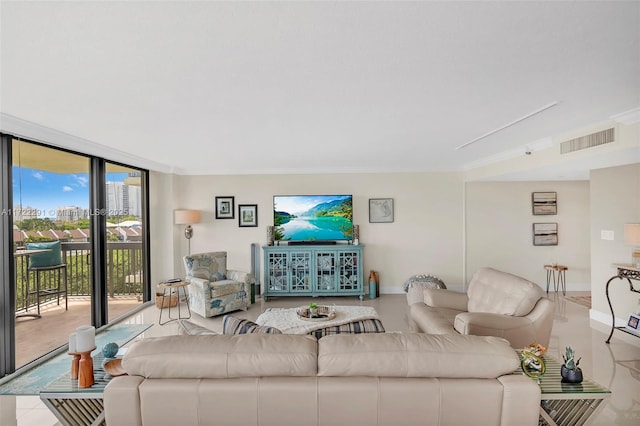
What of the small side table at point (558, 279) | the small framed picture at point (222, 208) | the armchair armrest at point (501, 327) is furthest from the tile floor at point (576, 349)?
the small framed picture at point (222, 208)

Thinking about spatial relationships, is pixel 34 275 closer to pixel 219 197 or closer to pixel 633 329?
pixel 219 197

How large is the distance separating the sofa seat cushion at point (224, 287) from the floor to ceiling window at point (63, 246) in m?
1.46

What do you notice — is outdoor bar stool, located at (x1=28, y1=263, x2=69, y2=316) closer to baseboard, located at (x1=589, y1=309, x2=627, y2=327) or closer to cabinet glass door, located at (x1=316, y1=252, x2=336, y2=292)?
cabinet glass door, located at (x1=316, y1=252, x2=336, y2=292)

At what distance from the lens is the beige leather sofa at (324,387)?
1422 millimetres

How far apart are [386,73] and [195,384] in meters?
2.00

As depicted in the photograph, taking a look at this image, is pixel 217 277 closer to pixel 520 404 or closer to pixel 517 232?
pixel 520 404

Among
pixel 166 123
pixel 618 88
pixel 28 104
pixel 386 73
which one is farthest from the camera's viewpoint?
pixel 166 123

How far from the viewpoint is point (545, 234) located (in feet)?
20.0

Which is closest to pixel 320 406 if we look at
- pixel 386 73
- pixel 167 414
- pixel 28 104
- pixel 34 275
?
pixel 167 414

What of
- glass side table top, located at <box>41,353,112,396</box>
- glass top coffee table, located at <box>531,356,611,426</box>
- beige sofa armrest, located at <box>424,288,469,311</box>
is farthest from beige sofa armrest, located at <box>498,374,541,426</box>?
beige sofa armrest, located at <box>424,288,469,311</box>

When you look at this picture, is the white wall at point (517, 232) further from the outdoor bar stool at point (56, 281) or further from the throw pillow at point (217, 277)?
the outdoor bar stool at point (56, 281)

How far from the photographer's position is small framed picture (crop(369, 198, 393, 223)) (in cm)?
613

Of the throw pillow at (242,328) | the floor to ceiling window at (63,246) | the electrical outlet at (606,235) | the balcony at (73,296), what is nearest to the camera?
the throw pillow at (242,328)

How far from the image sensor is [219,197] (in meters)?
6.17
